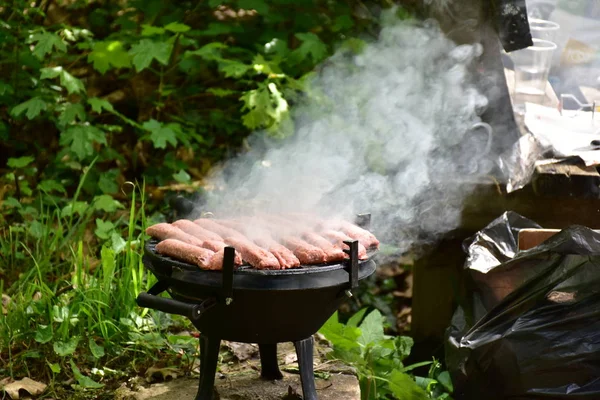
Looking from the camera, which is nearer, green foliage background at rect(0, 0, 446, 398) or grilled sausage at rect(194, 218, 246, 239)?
grilled sausage at rect(194, 218, 246, 239)

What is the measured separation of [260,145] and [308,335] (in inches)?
139

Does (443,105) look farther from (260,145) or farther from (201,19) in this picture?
(201,19)

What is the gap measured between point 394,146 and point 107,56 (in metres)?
2.21

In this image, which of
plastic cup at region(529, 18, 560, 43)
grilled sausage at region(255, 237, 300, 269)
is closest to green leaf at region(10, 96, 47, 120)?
grilled sausage at region(255, 237, 300, 269)

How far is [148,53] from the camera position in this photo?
16.3 ft

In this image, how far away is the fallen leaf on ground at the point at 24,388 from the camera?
3070 mm

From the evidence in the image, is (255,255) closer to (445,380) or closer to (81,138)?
(445,380)

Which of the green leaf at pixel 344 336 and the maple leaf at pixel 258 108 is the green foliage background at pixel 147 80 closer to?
the maple leaf at pixel 258 108

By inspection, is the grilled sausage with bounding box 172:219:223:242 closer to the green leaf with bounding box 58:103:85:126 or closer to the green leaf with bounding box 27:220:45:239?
the green leaf with bounding box 27:220:45:239

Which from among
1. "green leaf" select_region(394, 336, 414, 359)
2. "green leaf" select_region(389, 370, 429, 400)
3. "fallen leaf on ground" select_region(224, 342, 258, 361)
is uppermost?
"green leaf" select_region(389, 370, 429, 400)

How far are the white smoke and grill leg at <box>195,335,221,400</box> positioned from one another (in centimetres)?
83

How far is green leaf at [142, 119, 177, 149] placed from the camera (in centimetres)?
517

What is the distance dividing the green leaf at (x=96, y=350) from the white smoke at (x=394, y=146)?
32.7 inches

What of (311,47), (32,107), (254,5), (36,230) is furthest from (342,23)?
(36,230)
